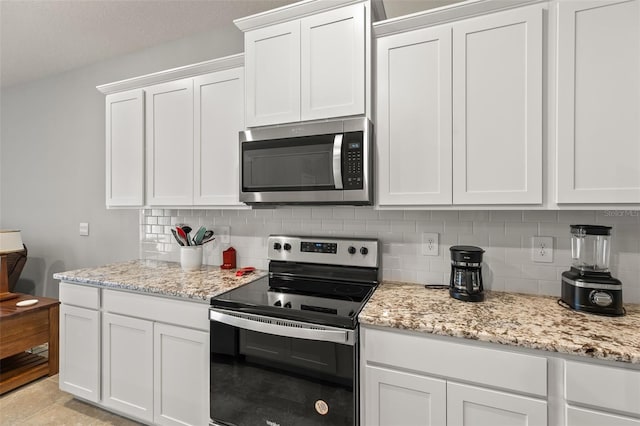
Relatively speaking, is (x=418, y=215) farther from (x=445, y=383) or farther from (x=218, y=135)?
(x=218, y=135)

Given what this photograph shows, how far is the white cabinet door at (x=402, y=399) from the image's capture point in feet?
4.08

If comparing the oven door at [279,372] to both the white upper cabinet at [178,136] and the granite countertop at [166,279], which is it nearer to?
the granite countertop at [166,279]

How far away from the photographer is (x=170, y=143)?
221 cm

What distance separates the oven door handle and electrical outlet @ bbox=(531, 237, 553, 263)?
106cm

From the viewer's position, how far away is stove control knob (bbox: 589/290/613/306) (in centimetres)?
131

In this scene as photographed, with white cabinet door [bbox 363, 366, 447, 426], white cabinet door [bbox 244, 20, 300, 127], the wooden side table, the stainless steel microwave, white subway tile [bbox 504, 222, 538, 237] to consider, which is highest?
white cabinet door [bbox 244, 20, 300, 127]

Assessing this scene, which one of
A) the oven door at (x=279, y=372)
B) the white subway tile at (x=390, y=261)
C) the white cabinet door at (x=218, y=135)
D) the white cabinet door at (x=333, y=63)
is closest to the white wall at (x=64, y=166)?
the white cabinet door at (x=218, y=135)

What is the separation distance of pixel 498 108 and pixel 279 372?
155cm

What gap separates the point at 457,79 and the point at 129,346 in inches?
90.5

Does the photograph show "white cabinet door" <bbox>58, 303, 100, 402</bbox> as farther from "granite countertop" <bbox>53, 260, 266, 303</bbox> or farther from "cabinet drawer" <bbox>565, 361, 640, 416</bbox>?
"cabinet drawer" <bbox>565, 361, 640, 416</bbox>

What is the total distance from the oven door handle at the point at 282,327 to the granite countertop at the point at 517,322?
0.39 feet

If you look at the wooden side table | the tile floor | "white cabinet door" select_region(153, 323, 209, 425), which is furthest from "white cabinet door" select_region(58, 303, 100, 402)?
the wooden side table

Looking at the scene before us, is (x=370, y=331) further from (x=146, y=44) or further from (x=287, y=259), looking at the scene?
(x=146, y=44)

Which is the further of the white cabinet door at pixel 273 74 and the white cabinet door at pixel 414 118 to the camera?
the white cabinet door at pixel 273 74
